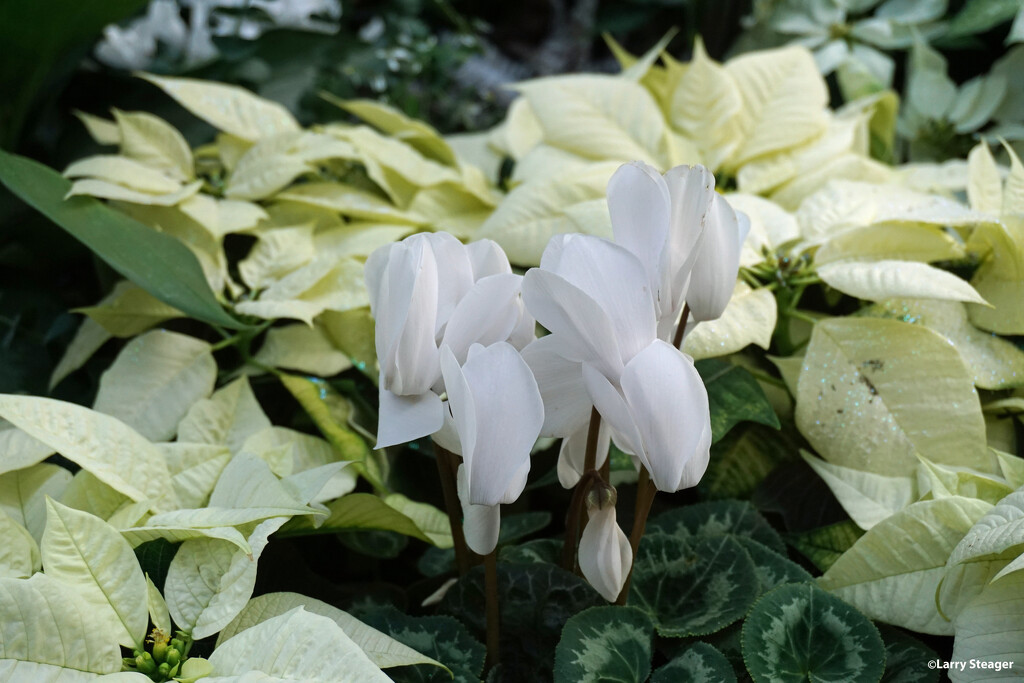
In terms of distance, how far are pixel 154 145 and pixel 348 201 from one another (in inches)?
7.8

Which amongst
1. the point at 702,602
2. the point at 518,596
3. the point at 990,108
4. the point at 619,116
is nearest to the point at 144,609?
the point at 518,596

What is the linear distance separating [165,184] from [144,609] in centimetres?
45

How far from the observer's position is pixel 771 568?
1.65 feet

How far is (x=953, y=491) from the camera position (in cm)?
50

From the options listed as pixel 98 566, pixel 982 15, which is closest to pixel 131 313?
pixel 98 566

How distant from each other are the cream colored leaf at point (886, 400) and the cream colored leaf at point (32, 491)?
19.0 inches

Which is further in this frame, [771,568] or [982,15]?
[982,15]

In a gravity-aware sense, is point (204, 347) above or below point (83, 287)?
above

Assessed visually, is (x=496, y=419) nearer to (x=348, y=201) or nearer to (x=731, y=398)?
(x=731, y=398)

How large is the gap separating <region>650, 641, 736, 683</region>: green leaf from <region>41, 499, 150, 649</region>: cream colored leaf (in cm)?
26

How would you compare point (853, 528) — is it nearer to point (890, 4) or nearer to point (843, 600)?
point (843, 600)

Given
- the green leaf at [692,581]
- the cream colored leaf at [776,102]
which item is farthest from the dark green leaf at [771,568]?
the cream colored leaf at [776,102]

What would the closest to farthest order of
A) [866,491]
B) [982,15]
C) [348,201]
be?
[866,491], [348,201], [982,15]

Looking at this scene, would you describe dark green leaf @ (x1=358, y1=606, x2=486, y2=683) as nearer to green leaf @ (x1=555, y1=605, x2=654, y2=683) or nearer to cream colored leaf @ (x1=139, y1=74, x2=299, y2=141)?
green leaf @ (x1=555, y1=605, x2=654, y2=683)
